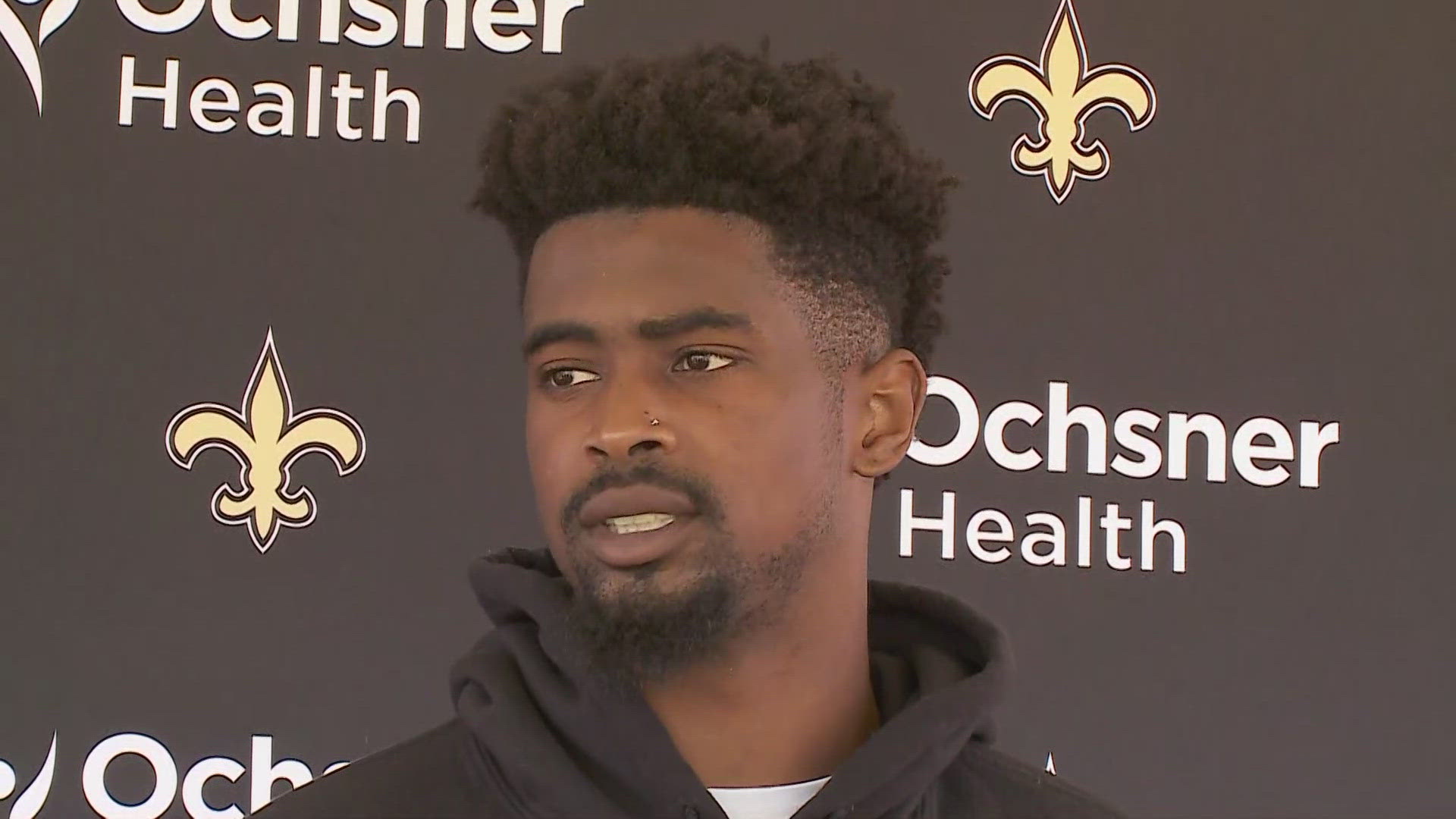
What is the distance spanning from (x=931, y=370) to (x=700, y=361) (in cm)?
55

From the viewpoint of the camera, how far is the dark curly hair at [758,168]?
870 mm

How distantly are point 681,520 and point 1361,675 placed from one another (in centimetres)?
79

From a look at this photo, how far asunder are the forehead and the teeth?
0.32 feet

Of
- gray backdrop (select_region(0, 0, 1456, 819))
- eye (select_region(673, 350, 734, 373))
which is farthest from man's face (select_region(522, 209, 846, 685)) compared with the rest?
gray backdrop (select_region(0, 0, 1456, 819))

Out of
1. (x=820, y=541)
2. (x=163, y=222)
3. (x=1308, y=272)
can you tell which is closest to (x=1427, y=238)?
(x=1308, y=272)

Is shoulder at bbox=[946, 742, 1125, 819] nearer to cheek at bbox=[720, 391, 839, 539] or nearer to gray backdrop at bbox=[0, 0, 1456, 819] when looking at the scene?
cheek at bbox=[720, 391, 839, 539]

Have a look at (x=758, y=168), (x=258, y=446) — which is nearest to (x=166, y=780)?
(x=258, y=446)

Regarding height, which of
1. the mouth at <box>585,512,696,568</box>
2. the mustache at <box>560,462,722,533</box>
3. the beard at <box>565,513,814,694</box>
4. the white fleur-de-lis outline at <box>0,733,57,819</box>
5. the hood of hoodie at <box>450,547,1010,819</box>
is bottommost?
the white fleur-de-lis outline at <box>0,733,57,819</box>

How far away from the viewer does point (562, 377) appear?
0.86 metres

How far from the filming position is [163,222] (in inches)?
52.9

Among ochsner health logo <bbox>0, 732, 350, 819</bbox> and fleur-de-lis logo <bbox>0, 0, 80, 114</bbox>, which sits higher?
fleur-de-lis logo <bbox>0, 0, 80, 114</bbox>

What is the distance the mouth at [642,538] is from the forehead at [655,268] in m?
0.10

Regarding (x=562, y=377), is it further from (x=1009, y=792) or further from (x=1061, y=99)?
(x=1061, y=99)

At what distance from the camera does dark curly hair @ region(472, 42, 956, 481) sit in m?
0.87
